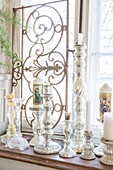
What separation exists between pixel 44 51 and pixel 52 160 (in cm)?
85

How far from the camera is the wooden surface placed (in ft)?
3.65

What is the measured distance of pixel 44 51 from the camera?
1.68m

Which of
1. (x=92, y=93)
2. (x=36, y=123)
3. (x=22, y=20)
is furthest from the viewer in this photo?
(x=22, y=20)

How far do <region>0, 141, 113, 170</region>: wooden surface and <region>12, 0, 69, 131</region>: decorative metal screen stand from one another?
372 mm

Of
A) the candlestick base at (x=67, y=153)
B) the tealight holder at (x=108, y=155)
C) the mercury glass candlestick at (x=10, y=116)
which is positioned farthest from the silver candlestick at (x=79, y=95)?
the mercury glass candlestick at (x=10, y=116)

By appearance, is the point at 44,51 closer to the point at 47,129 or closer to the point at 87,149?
the point at 47,129

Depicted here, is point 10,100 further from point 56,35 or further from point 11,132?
point 56,35

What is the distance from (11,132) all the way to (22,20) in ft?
2.86

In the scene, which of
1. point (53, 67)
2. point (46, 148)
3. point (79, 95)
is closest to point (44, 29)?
point (53, 67)

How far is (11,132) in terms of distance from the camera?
150 centimetres

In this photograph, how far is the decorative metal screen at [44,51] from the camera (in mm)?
1598

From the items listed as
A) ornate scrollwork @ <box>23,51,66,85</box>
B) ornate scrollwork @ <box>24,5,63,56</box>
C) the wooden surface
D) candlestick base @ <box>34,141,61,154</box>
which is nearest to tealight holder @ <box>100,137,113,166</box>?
the wooden surface

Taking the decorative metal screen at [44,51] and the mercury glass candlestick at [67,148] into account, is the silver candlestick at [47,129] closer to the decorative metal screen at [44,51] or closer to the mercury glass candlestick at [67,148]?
the mercury glass candlestick at [67,148]

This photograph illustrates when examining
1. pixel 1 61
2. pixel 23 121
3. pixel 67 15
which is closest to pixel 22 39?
pixel 1 61
